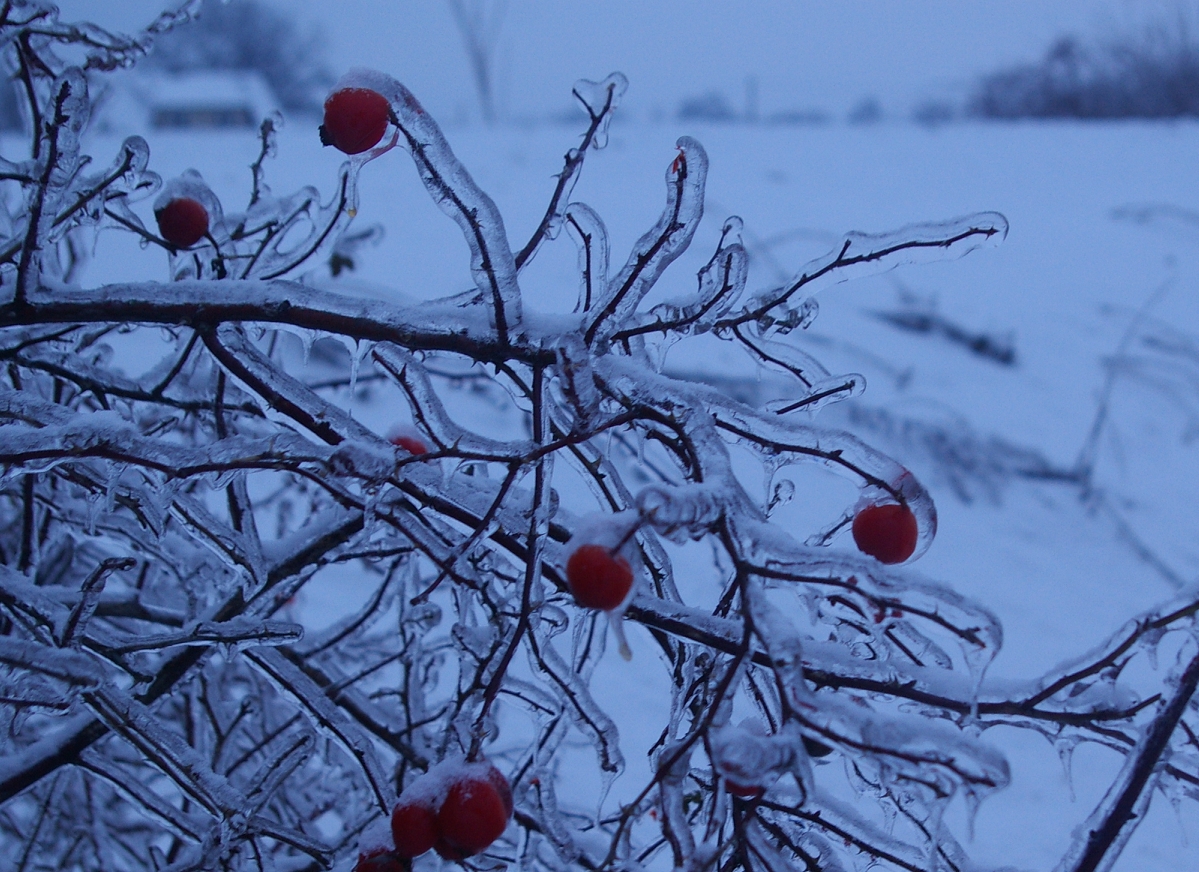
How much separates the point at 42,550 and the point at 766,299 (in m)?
1.34

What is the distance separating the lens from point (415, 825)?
0.92 metres

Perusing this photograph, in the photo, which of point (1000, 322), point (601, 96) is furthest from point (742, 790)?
point (1000, 322)

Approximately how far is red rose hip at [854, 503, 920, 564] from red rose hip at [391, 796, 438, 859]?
1.71ft

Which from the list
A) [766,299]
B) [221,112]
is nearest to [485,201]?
[766,299]

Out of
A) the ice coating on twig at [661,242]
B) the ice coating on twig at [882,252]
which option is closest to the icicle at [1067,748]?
the ice coating on twig at [882,252]

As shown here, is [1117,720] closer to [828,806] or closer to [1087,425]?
[828,806]

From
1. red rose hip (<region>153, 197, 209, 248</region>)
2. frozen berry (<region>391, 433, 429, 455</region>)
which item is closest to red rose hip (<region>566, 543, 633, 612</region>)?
frozen berry (<region>391, 433, 429, 455</region>)

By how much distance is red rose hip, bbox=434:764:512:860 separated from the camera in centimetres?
90

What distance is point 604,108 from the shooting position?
106 cm

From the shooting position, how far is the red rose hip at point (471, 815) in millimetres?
896

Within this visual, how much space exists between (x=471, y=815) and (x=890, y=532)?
510 millimetres

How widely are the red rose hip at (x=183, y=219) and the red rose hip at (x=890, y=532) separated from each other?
101cm

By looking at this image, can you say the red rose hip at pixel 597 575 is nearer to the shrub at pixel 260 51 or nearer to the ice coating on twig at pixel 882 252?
the ice coating on twig at pixel 882 252

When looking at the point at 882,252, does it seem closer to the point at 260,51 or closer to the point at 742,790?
the point at 742,790
